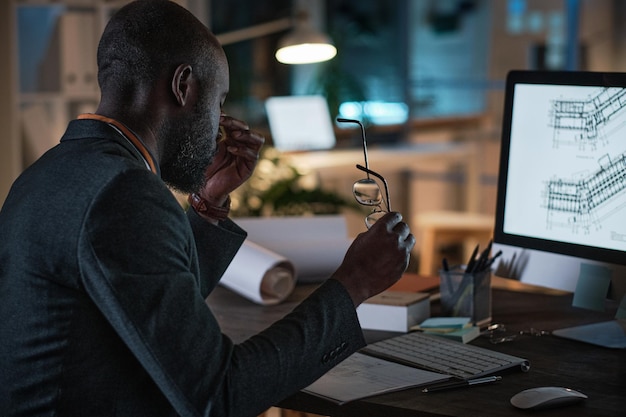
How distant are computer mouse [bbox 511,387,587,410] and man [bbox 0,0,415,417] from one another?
0.79 feet

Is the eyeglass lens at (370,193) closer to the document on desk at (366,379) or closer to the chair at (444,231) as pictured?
the document on desk at (366,379)

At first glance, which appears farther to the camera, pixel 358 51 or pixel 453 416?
pixel 358 51

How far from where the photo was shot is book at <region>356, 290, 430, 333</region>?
1.75 m

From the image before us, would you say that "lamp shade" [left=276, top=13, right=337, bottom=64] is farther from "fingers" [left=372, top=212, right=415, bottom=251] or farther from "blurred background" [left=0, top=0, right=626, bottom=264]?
"fingers" [left=372, top=212, right=415, bottom=251]

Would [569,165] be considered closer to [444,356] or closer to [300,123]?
[444,356]

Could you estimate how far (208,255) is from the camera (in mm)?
1665

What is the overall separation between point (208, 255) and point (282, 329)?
17.6 inches

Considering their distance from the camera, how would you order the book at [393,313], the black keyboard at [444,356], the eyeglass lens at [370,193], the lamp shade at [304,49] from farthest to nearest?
the lamp shade at [304,49] → the book at [393,313] → the eyeglass lens at [370,193] → the black keyboard at [444,356]

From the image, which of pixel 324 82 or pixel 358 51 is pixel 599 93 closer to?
pixel 324 82

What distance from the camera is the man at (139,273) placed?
1.12 metres

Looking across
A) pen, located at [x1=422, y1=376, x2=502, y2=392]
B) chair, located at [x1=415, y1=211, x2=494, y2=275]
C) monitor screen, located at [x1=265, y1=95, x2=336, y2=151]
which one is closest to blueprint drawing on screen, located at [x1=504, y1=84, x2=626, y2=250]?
pen, located at [x1=422, y1=376, x2=502, y2=392]

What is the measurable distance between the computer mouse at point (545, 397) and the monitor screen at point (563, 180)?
0.38 meters

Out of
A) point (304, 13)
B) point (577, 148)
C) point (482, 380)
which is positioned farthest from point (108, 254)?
point (304, 13)

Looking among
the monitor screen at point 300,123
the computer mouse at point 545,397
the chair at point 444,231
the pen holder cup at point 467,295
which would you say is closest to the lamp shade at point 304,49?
the monitor screen at point 300,123
